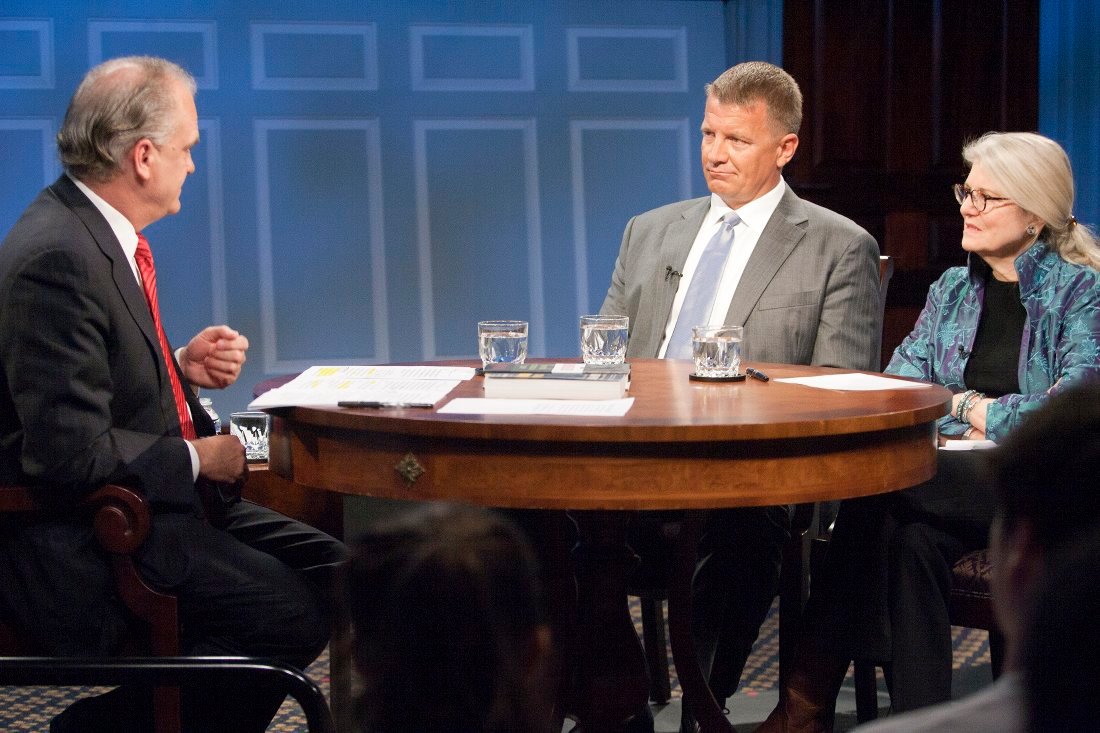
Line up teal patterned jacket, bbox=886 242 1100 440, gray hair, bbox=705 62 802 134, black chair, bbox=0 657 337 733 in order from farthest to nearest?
A: gray hair, bbox=705 62 802 134 → teal patterned jacket, bbox=886 242 1100 440 → black chair, bbox=0 657 337 733

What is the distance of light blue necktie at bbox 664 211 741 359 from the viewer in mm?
2910

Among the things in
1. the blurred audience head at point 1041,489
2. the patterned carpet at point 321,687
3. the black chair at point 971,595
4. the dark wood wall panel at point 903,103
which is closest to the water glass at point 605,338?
the black chair at point 971,595

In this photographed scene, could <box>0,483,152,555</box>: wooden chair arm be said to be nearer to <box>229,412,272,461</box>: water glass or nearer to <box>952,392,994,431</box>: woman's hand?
<box>229,412,272,461</box>: water glass

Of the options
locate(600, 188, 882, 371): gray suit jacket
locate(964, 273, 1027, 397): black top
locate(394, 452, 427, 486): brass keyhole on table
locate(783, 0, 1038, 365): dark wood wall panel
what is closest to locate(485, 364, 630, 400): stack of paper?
locate(394, 452, 427, 486): brass keyhole on table

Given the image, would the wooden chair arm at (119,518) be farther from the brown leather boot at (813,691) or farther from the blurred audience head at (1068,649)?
the blurred audience head at (1068,649)

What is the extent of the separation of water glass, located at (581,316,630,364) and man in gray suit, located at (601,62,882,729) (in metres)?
0.48

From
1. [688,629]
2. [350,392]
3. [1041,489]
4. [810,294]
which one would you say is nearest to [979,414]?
[810,294]

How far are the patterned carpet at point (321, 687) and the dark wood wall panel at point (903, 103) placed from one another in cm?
170

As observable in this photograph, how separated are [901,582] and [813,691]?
254mm

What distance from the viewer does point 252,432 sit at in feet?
9.12

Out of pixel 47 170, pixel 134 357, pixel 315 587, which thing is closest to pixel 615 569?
pixel 315 587

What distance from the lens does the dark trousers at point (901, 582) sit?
7.23 ft

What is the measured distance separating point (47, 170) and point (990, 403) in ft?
12.9

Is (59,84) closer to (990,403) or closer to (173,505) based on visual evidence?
(173,505)
